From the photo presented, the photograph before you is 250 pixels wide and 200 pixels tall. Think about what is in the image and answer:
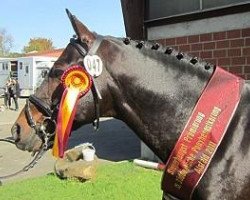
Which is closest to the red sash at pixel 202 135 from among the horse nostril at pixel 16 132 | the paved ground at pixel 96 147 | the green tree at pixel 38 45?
the horse nostril at pixel 16 132

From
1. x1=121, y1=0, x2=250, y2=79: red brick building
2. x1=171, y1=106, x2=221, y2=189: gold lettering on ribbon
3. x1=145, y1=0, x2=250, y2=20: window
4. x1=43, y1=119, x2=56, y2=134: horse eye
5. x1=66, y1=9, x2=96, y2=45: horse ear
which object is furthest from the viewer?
x1=145, y1=0, x2=250, y2=20: window

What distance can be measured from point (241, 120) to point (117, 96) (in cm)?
75

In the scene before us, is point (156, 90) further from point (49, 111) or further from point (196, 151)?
point (49, 111)

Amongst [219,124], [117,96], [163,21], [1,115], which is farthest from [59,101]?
[1,115]

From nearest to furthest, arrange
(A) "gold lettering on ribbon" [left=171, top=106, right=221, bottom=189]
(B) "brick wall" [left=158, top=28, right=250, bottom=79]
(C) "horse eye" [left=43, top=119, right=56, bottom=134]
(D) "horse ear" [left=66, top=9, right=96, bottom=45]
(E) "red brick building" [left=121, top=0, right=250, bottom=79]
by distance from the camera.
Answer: (A) "gold lettering on ribbon" [left=171, top=106, right=221, bottom=189] → (D) "horse ear" [left=66, top=9, right=96, bottom=45] → (C) "horse eye" [left=43, top=119, right=56, bottom=134] → (B) "brick wall" [left=158, top=28, right=250, bottom=79] → (E) "red brick building" [left=121, top=0, right=250, bottom=79]

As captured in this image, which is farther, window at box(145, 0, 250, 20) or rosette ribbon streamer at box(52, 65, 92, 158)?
window at box(145, 0, 250, 20)

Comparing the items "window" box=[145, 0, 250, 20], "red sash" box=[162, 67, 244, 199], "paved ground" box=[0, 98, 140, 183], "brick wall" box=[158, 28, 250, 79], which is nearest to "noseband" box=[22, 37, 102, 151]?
"red sash" box=[162, 67, 244, 199]

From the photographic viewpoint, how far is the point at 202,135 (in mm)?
2520

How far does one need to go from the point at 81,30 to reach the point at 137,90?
492 mm

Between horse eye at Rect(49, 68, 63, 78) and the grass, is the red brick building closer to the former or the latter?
the grass

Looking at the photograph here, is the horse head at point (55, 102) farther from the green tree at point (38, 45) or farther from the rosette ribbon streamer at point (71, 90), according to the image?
the green tree at point (38, 45)

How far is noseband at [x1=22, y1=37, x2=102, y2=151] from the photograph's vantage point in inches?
105

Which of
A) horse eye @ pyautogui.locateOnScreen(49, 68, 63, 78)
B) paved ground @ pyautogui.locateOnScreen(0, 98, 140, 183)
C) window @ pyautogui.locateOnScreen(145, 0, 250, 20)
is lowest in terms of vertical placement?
paved ground @ pyautogui.locateOnScreen(0, 98, 140, 183)

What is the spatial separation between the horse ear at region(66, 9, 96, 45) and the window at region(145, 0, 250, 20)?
4.42 metres
